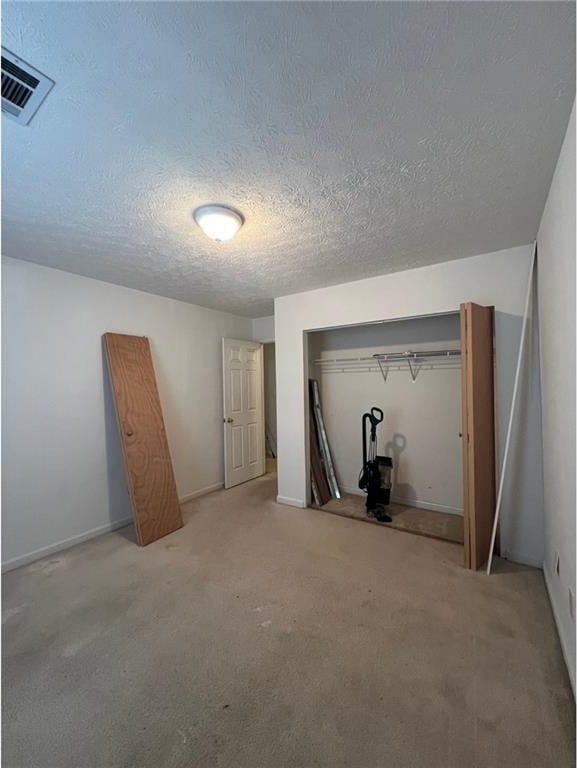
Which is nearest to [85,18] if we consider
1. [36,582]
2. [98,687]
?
[98,687]

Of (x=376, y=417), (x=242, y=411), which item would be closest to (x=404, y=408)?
(x=376, y=417)

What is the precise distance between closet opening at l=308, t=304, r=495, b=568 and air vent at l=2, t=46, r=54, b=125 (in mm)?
2909

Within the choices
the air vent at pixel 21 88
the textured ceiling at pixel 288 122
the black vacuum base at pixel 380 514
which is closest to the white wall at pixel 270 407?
the black vacuum base at pixel 380 514

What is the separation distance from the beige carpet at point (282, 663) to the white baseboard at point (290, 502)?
39.9 inches

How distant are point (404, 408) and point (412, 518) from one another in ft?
3.95

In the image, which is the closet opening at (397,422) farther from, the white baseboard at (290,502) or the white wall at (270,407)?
the white wall at (270,407)

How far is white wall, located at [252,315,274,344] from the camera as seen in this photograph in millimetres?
4961

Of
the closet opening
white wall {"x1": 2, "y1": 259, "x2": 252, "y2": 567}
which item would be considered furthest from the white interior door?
the closet opening

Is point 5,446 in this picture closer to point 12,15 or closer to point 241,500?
point 241,500

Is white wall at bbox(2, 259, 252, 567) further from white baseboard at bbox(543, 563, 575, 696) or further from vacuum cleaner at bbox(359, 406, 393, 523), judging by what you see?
white baseboard at bbox(543, 563, 575, 696)

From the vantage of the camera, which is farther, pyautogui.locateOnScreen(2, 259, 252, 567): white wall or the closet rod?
the closet rod

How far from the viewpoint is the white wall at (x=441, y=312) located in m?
2.50

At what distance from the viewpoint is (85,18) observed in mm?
924

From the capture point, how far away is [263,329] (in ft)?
16.5
